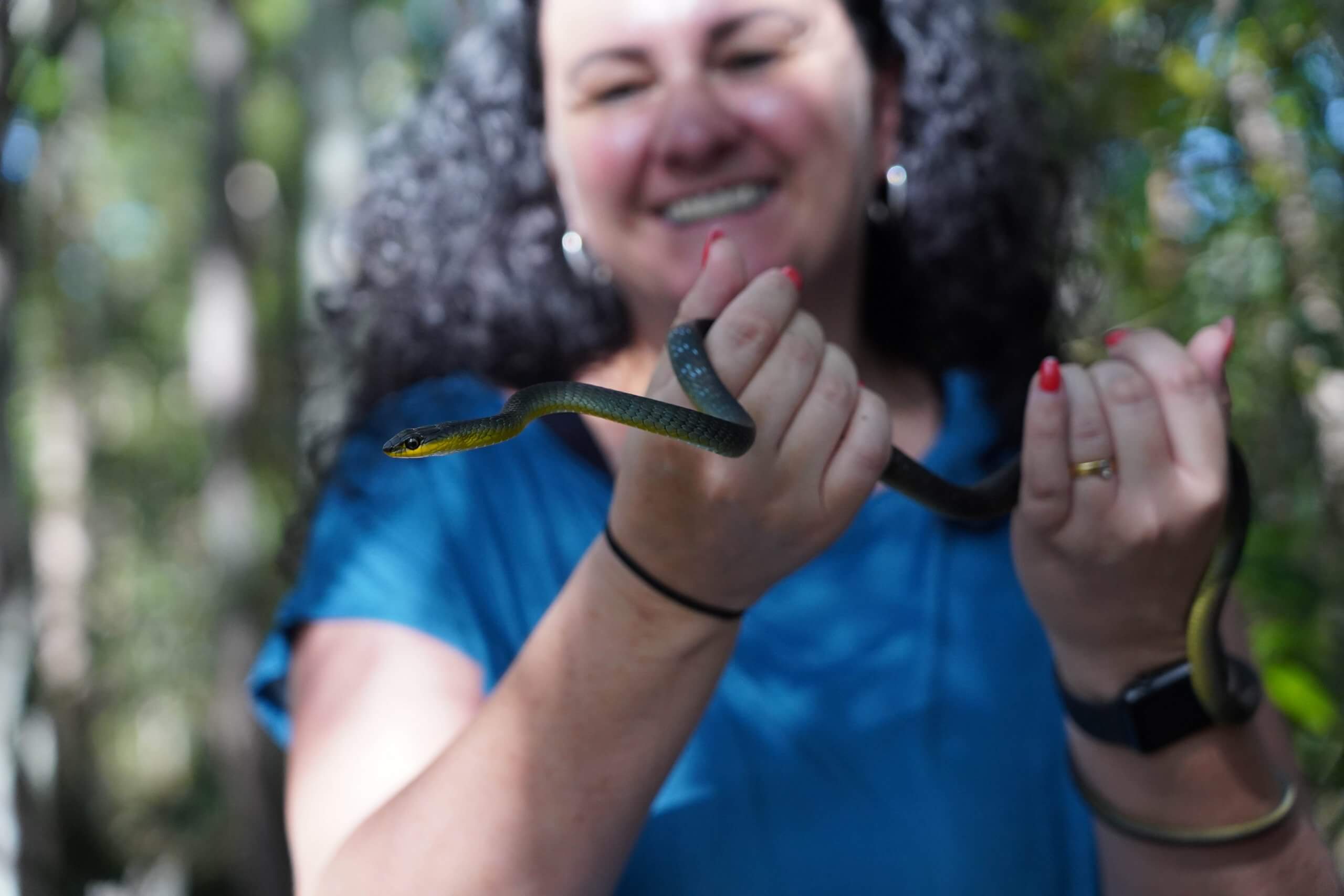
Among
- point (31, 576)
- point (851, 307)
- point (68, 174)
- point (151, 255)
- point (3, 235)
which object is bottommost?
point (151, 255)

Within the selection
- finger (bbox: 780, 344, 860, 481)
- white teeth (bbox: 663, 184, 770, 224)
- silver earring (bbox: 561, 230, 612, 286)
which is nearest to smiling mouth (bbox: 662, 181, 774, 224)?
white teeth (bbox: 663, 184, 770, 224)

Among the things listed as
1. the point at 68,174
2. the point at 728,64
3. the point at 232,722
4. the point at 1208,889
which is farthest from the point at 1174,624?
the point at 68,174

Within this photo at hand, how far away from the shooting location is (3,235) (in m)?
2.48

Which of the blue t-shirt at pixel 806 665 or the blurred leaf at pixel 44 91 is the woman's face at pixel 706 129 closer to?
the blue t-shirt at pixel 806 665

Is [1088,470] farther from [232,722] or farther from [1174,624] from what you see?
[232,722]

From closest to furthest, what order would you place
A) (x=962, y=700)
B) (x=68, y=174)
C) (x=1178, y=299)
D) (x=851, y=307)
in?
1. (x=962, y=700)
2. (x=851, y=307)
3. (x=1178, y=299)
4. (x=68, y=174)

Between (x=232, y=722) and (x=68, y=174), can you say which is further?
(x=68, y=174)

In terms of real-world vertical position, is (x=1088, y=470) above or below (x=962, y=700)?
above

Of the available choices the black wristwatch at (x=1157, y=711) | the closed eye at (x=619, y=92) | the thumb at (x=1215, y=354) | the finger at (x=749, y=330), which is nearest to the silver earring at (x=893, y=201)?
the closed eye at (x=619, y=92)

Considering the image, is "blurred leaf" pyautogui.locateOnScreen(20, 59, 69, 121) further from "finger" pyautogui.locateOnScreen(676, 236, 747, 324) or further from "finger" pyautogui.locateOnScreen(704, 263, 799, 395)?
"finger" pyautogui.locateOnScreen(704, 263, 799, 395)

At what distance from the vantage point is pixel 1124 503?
1709mm

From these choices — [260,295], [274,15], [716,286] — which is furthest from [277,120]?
[716,286]

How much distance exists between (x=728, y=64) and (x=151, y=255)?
25.6 metres

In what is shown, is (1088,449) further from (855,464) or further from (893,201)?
(893,201)
